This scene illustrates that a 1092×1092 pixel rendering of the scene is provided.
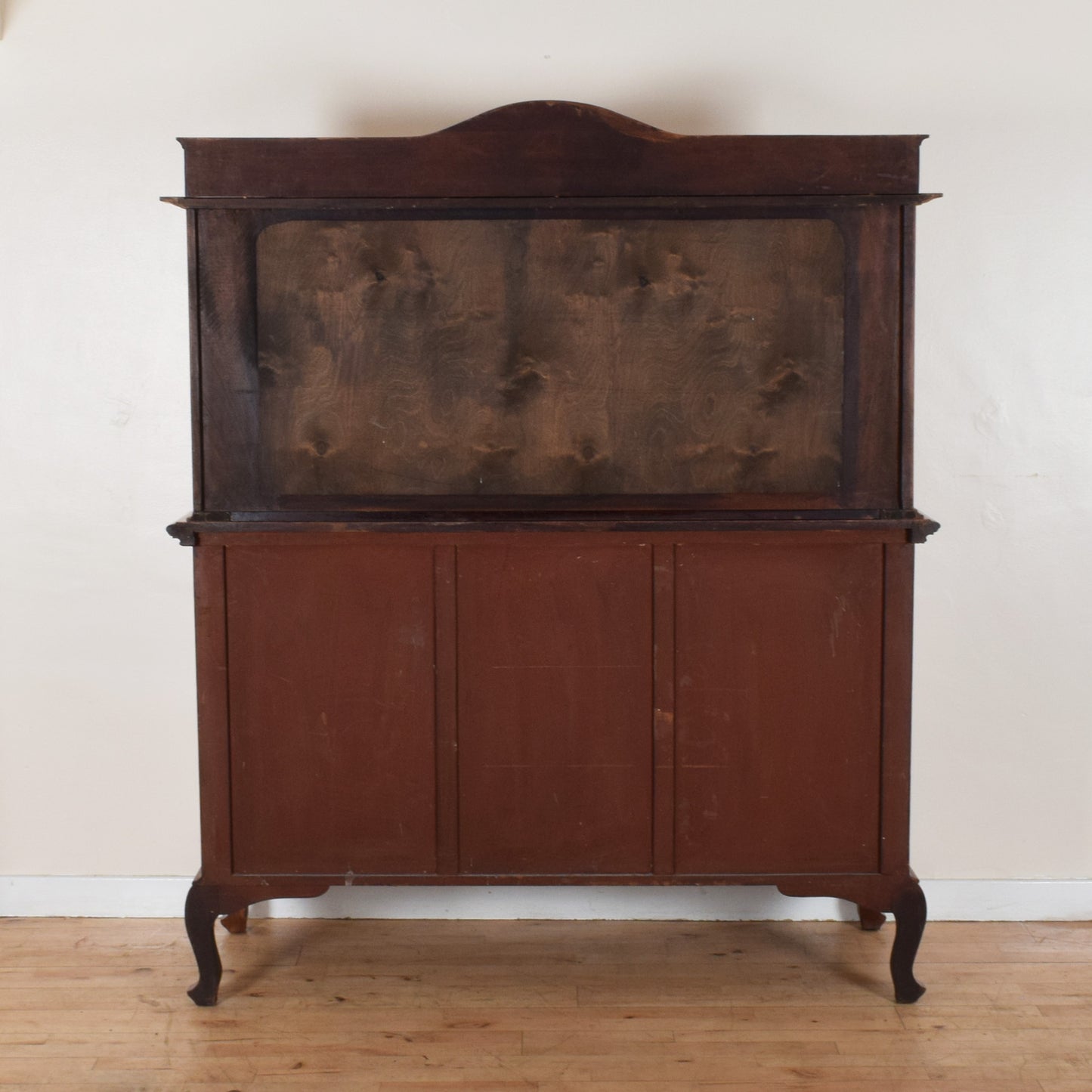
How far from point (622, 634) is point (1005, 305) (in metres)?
1.37

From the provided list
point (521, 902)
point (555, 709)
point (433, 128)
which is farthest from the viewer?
point (521, 902)

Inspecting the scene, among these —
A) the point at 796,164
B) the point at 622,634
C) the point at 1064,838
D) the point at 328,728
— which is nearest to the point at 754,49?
the point at 796,164

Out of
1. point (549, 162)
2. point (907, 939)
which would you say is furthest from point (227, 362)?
point (907, 939)

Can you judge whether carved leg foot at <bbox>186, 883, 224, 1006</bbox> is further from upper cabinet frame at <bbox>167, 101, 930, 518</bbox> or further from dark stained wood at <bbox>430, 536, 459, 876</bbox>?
upper cabinet frame at <bbox>167, 101, 930, 518</bbox>

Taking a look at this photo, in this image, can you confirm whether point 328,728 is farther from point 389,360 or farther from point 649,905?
point 649,905

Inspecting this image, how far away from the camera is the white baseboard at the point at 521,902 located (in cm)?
299

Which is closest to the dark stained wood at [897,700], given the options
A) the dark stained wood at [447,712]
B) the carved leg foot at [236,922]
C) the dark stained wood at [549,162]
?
the dark stained wood at [549,162]

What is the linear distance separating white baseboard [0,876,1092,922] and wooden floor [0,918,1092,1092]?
0.13 feet

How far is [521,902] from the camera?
3.00 m

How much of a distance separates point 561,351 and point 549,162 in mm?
402

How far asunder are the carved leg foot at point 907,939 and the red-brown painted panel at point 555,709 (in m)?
0.60

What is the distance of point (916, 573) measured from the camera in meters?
2.94

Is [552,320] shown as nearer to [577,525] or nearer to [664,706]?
[577,525]

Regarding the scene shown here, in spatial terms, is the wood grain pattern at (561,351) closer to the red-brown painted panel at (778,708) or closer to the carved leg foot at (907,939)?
the red-brown painted panel at (778,708)
